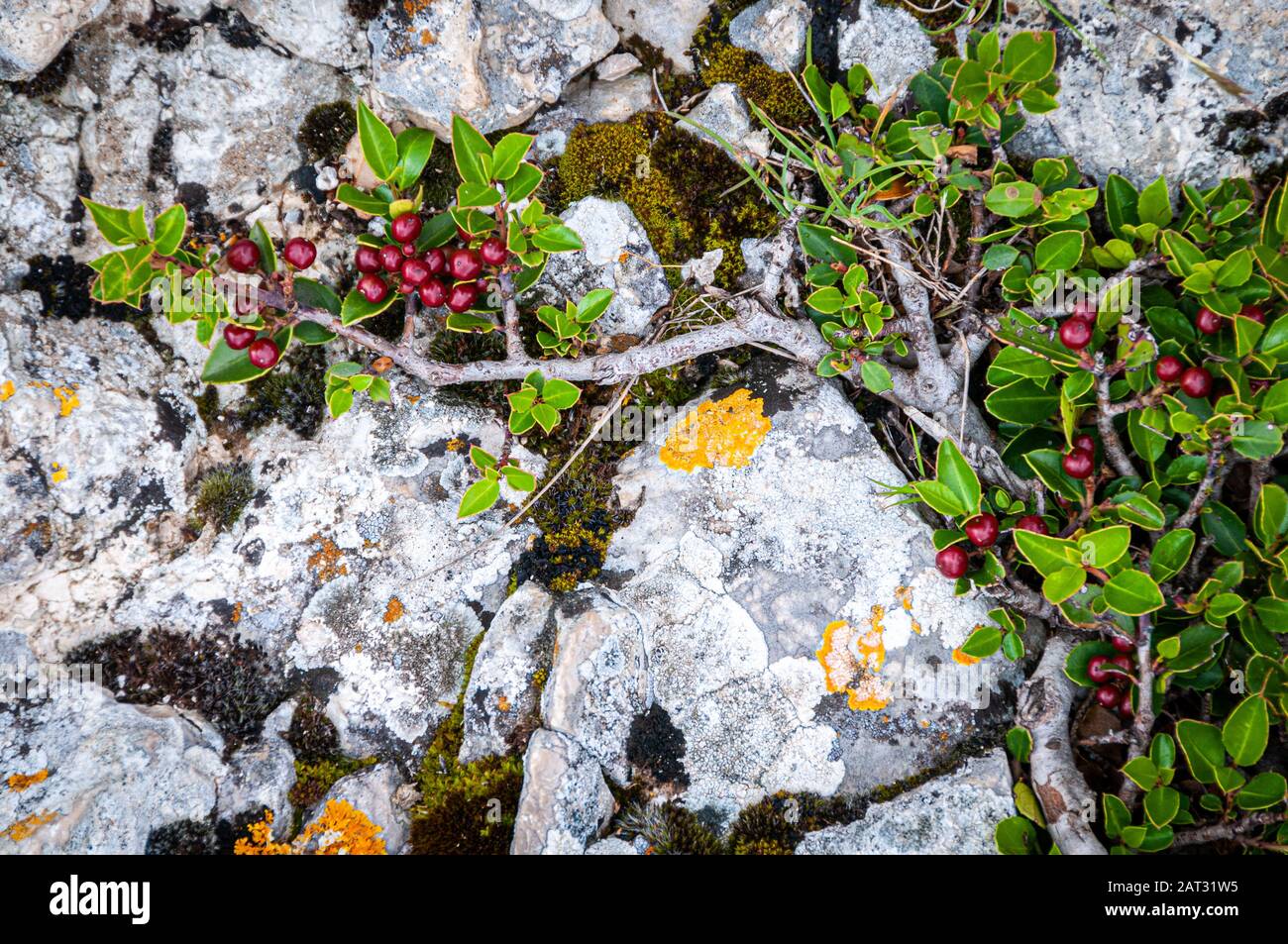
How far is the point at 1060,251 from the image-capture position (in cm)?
261

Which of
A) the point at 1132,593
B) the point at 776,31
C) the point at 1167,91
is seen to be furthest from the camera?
the point at 776,31

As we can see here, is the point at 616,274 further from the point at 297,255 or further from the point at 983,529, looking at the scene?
the point at 983,529

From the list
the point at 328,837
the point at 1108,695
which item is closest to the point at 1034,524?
the point at 1108,695

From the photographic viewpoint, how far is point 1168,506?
2.59 meters

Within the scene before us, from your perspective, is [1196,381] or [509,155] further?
[509,155]

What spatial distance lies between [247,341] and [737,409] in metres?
1.86

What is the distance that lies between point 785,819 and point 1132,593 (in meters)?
1.39

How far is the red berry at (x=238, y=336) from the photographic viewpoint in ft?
8.13

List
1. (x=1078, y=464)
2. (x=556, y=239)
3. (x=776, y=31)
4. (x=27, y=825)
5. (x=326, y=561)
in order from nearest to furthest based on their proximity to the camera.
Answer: (x=27, y=825), (x=1078, y=464), (x=556, y=239), (x=326, y=561), (x=776, y=31)

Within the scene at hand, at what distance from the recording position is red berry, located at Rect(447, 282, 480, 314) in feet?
8.88

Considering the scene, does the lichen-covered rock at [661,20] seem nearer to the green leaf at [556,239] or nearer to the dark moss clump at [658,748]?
the green leaf at [556,239]

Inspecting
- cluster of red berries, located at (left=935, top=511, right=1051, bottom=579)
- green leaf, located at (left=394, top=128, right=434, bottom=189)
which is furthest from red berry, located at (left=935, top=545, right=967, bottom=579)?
green leaf, located at (left=394, top=128, right=434, bottom=189)

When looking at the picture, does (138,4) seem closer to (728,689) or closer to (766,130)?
(766,130)
